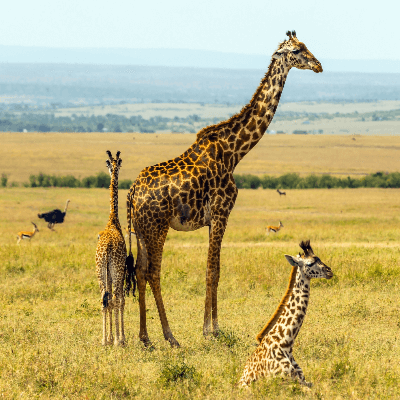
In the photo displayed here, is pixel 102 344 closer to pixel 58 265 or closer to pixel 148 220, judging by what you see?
pixel 148 220

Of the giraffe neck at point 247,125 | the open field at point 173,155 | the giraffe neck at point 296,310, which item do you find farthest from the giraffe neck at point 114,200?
the open field at point 173,155

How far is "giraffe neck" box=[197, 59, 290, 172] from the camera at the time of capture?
10484 mm

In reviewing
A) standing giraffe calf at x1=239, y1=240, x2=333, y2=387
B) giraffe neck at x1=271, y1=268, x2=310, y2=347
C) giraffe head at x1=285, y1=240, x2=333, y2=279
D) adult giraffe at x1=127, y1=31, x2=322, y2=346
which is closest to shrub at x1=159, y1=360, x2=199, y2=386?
standing giraffe calf at x1=239, y1=240, x2=333, y2=387

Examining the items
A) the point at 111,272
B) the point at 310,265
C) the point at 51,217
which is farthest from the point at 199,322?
the point at 51,217

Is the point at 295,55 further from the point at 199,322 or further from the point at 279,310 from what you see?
the point at 199,322

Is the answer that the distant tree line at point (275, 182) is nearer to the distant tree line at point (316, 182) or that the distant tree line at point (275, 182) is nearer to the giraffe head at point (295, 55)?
the distant tree line at point (316, 182)

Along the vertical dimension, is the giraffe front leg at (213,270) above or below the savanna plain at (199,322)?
above

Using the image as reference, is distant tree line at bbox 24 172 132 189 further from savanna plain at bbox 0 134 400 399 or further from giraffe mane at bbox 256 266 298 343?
→ giraffe mane at bbox 256 266 298 343

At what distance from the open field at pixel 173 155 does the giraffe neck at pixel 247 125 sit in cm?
5278

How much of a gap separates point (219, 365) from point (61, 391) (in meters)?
2.11

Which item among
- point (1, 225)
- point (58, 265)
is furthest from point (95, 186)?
point (58, 265)

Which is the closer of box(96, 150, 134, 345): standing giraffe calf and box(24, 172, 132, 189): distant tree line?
box(96, 150, 134, 345): standing giraffe calf

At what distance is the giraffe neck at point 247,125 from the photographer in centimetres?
1048

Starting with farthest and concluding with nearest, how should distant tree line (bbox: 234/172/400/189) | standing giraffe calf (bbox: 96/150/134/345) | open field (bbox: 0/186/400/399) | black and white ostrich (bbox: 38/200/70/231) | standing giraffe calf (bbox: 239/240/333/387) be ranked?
distant tree line (bbox: 234/172/400/189), black and white ostrich (bbox: 38/200/70/231), standing giraffe calf (bbox: 96/150/134/345), open field (bbox: 0/186/400/399), standing giraffe calf (bbox: 239/240/333/387)
